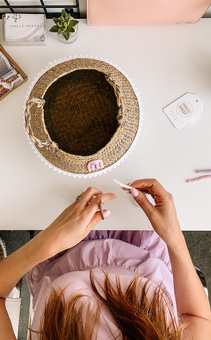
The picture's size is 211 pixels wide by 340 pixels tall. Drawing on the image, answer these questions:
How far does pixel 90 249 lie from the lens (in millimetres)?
833

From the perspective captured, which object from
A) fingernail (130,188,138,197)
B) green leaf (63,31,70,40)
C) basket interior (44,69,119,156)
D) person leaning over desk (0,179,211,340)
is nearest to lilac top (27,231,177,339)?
person leaning over desk (0,179,211,340)

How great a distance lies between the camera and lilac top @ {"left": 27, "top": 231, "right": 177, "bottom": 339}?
0.71 m

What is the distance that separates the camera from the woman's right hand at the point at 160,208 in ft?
2.23

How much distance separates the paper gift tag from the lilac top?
0.36 meters

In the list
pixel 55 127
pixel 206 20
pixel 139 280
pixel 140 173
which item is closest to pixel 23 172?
pixel 55 127

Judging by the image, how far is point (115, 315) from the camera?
0.63 metres

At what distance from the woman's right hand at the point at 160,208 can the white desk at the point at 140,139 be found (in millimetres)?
57

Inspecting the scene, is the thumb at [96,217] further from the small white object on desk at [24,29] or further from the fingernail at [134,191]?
the small white object on desk at [24,29]

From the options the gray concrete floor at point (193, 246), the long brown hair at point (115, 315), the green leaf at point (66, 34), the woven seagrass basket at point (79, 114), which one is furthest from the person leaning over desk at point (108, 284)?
the gray concrete floor at point (193, 246)

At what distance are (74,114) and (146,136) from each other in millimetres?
225

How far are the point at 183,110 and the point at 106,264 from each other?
0.48 m

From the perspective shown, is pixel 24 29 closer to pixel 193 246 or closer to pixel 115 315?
pixel 115 315

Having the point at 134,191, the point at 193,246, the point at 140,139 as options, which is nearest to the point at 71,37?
the point at 140,139

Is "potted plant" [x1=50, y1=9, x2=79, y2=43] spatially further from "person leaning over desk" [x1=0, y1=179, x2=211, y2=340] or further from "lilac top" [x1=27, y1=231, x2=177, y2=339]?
"lilac top" [x1=27, y1=231, x2=177, y2=339]
